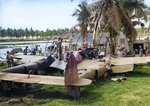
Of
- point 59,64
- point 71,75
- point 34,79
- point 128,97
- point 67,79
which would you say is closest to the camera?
point 67,79

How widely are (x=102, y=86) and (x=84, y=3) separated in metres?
9.53

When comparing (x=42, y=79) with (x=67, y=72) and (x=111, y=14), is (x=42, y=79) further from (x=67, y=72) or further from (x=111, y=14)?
(x=111, y=14)

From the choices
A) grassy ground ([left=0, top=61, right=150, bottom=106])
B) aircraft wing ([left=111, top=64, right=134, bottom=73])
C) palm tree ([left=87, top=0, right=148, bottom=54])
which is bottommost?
grassy ground ([left=0, top=61, right=150, bottom=106])

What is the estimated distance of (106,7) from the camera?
1403 cm

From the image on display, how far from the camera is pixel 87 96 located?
5902 millimetres

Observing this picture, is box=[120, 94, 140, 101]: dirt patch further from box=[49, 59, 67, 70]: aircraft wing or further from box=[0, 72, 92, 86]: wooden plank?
box=[49, 59, 67, 70]: aircraft wing

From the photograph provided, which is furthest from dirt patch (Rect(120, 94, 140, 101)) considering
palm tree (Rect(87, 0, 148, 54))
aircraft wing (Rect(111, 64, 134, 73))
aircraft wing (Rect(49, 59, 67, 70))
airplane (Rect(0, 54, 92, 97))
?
palm tree (Rect(87, 0, 148, 54))

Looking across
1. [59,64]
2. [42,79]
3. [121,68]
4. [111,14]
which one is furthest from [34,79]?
[111,14]

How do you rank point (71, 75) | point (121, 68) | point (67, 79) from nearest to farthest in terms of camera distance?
point (67, 79), point (71, 75), point (121, 68)

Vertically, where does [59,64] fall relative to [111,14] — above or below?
below

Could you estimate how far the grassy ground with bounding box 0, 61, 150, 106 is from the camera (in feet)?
17.3

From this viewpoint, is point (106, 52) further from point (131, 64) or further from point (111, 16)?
point (131, 64)

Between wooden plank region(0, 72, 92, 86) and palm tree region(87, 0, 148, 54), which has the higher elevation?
palm tree region(87, 0, 148, 54)

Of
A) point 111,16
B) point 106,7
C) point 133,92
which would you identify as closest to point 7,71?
point 133,92
